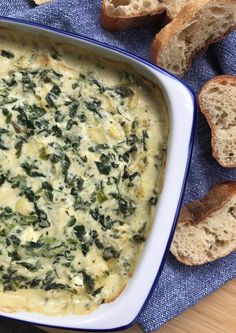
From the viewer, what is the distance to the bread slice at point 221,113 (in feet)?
8.25

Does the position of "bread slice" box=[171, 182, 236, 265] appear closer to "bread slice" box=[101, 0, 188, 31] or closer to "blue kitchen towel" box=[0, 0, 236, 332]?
"blue kitchen towel" box=[0, 0, 236, 332]

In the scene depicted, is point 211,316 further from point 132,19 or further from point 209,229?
point 132,19

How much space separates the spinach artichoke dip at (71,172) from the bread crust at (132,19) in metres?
0.27

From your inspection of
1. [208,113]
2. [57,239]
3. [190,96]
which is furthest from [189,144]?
[57,239]

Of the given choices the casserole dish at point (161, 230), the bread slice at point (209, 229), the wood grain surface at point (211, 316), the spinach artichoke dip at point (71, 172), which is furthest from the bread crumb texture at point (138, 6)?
the wood grain surface at point (211, 316)

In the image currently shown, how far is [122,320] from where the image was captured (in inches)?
84.4

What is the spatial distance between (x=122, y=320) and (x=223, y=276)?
22.8 inches

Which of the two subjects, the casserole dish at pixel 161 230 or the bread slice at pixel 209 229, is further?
the bread slice at pixel 209 229

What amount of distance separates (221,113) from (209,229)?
46cm

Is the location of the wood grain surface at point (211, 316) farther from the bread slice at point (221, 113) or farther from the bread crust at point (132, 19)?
the bread crust at point (132, 19)

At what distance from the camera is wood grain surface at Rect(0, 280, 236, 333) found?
2.54 m

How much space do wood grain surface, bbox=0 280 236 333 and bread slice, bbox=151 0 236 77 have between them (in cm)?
90

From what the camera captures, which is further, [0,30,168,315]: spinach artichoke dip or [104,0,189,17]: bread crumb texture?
[104,0,189,17]: bread crumb texture

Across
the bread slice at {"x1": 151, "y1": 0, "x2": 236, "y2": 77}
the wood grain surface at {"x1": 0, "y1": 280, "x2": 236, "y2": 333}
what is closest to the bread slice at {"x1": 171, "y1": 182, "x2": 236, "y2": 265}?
the wood grain surface at {"x1": 0, "y1": 280, "x2": 236, "y2": 333}
